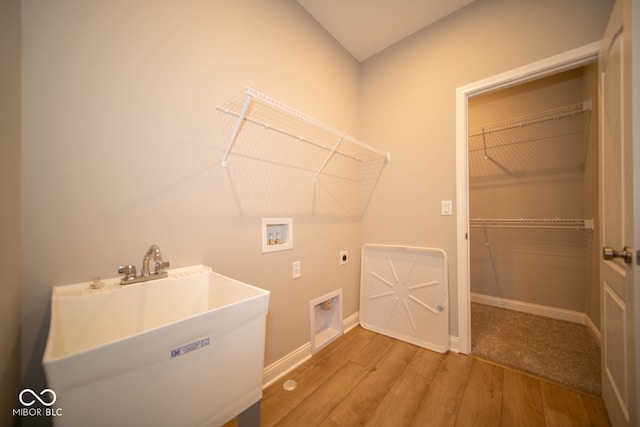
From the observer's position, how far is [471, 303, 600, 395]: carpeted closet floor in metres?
1.49

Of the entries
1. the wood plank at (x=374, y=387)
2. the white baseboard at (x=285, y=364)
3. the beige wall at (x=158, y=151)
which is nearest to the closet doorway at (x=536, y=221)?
the wood plank at (x=374, y=387)

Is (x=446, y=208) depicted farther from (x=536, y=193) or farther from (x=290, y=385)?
(x=290, y=385)

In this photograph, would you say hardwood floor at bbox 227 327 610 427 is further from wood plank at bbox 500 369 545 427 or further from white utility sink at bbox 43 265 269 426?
white utility sink at bbox 43 265 269 426

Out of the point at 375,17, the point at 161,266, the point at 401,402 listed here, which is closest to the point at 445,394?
the point at 401,402

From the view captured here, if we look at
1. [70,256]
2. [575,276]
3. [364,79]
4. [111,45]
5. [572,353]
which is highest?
[364,79]

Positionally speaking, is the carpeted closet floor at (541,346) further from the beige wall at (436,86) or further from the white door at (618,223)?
the beige wall at (436,86)

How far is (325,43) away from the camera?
1990mm

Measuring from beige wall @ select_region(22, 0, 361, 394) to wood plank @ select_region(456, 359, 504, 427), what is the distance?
106 centimetres

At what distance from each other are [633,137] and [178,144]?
1.92 metres

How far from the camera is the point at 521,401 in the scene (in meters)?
1.29

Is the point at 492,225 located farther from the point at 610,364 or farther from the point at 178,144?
the point at 178,144

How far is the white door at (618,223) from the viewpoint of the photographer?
87cm

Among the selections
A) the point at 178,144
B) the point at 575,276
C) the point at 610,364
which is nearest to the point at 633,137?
the point at 610,364

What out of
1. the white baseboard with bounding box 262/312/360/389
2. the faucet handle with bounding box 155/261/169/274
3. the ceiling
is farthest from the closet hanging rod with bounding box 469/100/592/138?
the faucet handle with bounding box 155/261/169/274
